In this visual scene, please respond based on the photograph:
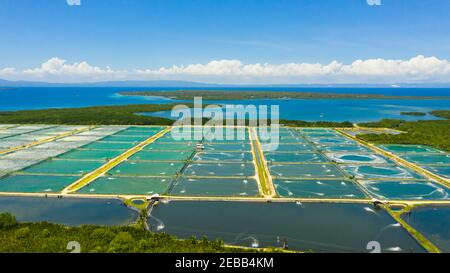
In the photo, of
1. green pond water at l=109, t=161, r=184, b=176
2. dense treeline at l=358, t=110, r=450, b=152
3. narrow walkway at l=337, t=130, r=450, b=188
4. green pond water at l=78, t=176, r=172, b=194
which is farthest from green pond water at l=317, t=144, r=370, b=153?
green pond water at l=78, t=176, r=172, b=194

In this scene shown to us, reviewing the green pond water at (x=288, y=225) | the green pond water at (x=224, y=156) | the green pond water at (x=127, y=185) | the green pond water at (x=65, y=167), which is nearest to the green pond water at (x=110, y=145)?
the green pond water at (x=65, y=167)

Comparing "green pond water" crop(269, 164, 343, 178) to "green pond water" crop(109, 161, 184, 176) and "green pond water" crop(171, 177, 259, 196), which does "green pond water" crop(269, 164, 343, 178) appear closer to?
"green pond water" crop(171, 177, 259, 196)

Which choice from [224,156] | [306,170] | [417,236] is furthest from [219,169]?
[417,236]

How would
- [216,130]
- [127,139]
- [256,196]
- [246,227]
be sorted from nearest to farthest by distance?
1. [246,227]
2. [256,196]
3. [127,139]
4. [216,130]

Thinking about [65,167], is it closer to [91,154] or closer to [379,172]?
[91,154]
